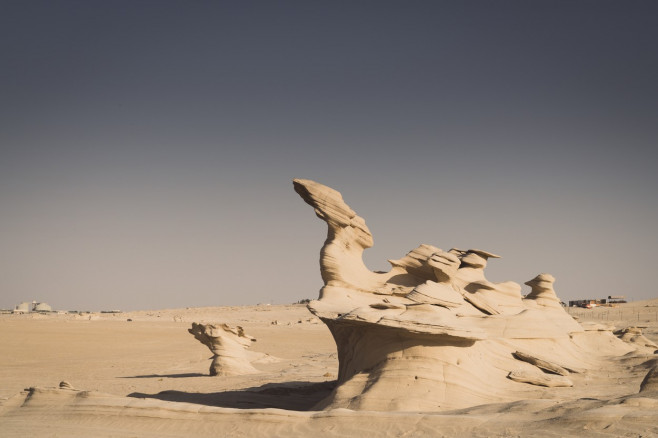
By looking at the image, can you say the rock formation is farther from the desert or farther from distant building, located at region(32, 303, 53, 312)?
distant building, located at region(32, 303, 53, 312)

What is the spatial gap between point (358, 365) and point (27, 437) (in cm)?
607

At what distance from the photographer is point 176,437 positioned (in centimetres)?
915

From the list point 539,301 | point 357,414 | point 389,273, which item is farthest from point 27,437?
point 539,301

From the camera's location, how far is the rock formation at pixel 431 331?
10781 mm

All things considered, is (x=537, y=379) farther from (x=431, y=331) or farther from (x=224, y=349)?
(x=224, y=349)

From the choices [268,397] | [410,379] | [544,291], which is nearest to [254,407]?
[268,397]

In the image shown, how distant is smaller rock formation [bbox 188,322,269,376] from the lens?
815 inches

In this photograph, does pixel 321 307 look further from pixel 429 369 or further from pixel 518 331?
pixel 518 331

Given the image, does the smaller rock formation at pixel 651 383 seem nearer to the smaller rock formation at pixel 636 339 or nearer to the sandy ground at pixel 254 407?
the sandy ground at pixel 254 407

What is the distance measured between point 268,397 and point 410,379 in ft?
14.8

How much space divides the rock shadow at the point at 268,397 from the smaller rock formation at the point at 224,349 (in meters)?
5.00

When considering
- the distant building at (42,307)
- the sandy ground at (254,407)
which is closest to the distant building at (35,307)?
the distant building at (42,307)

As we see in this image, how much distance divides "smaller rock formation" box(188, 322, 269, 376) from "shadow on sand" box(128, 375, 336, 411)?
197 inches

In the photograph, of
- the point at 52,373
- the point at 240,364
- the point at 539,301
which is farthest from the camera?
the point at 52,373
